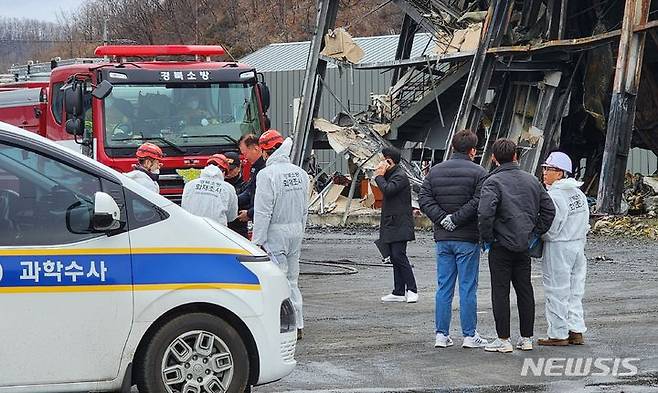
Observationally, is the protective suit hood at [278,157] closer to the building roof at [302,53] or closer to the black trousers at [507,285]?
the black trousers at [507,285]

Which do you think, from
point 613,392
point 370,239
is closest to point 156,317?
point 613,392

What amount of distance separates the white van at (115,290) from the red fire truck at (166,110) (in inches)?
338

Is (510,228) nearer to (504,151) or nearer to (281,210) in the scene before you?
(504,151)

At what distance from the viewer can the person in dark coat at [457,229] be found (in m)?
10.2

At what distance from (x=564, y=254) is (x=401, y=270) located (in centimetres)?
361

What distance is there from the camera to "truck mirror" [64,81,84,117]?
1675cm

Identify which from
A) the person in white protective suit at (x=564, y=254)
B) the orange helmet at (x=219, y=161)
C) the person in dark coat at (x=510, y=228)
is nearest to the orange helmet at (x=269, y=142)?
the orange helmet at (x=219, y=161)

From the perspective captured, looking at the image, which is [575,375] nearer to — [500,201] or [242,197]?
[500,201]

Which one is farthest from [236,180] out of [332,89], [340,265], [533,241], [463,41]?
[332,89]

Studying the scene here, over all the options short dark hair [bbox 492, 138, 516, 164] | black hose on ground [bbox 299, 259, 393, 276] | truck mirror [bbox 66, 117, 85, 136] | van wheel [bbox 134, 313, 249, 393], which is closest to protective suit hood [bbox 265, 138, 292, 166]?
short dark hair [bbox 492, 138, 516, 164]

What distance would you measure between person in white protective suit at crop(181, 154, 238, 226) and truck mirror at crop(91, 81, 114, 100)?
6.38 m

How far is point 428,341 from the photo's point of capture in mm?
10773

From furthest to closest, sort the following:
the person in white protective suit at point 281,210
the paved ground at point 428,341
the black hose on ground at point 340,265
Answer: the black hose on ground at point 340,265 < the person in white protective suit at point 281,210 < the paved ground at point 428,341

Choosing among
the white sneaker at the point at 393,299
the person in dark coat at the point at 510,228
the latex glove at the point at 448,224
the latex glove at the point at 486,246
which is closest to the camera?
the person in dark coat at the point at 510,228
